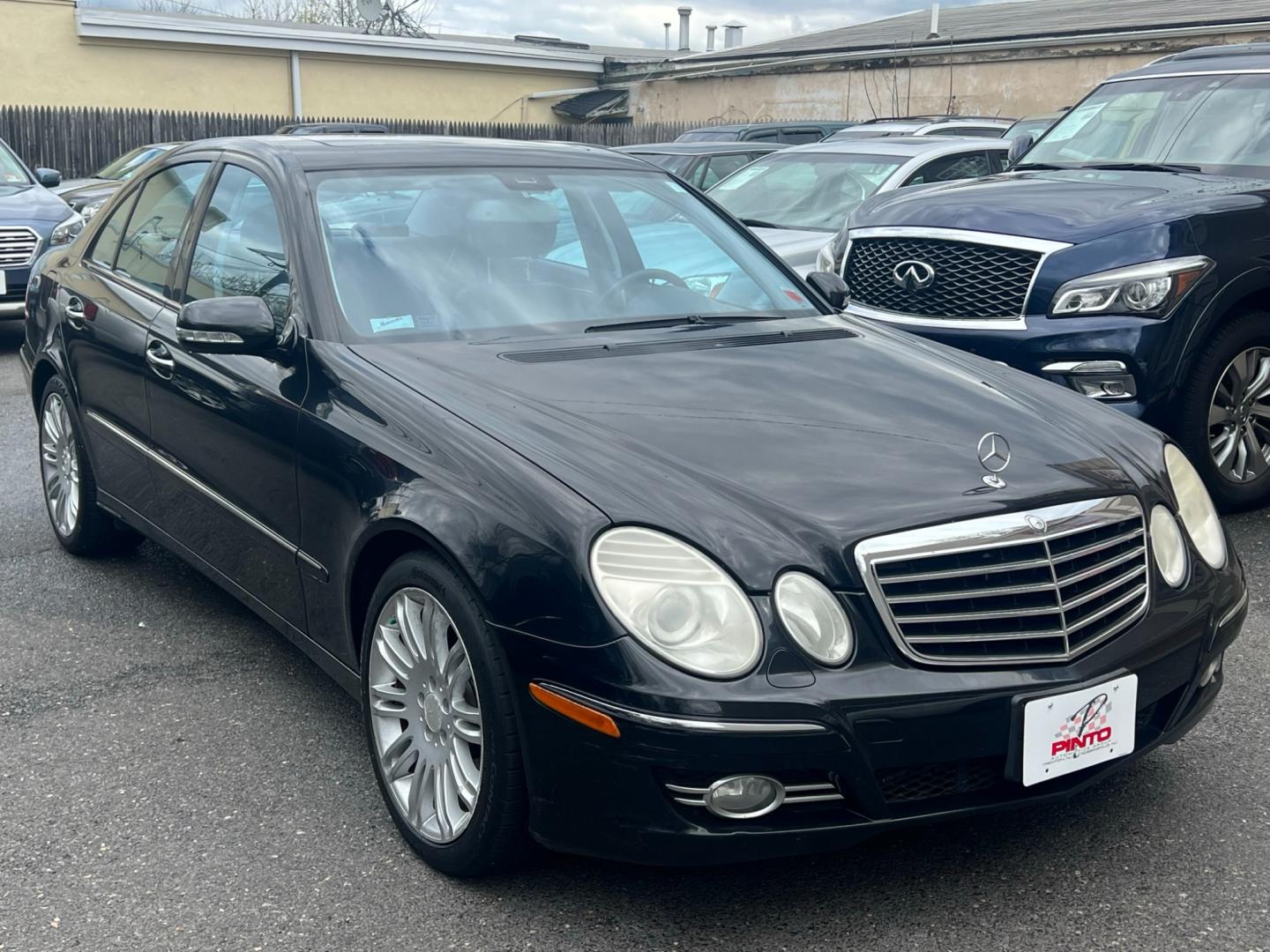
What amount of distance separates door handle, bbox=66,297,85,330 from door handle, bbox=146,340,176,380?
0.73 metres

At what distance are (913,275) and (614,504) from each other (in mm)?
3819

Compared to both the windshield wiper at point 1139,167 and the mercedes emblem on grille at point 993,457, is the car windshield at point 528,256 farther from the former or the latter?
the windshield wiper at point 1139,167

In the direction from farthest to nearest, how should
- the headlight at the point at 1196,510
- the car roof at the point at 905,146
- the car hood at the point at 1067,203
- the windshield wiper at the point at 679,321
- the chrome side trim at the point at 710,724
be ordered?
the car roof at the point at 905,146 < the car hood at the point at 1067,203 < the windshield wiper at the point at 679,321 < the headlight at the point at 1196,510 < the chrome side trim at the point at 710,724

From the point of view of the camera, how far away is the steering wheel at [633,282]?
4031 mm

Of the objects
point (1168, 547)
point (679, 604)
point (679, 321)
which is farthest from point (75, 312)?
point (1168, 547)

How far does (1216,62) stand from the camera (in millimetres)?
7238

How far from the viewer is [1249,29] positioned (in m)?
19.1

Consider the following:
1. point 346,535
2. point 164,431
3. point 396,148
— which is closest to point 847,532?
point 346,535

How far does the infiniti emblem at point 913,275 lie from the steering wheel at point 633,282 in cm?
225

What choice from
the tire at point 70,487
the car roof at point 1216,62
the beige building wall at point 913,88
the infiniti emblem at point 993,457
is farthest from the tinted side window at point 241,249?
the beige building wall at point 913,88

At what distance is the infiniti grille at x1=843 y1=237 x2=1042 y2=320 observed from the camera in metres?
5.80

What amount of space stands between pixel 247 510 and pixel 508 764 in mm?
1423

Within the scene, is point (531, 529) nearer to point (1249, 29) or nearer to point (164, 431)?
point (164, 431)

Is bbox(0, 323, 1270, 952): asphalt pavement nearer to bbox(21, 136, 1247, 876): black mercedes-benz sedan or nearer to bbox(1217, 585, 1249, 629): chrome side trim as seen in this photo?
bbox(21, 136, 1247, 876): black mercedes-benz sedan
